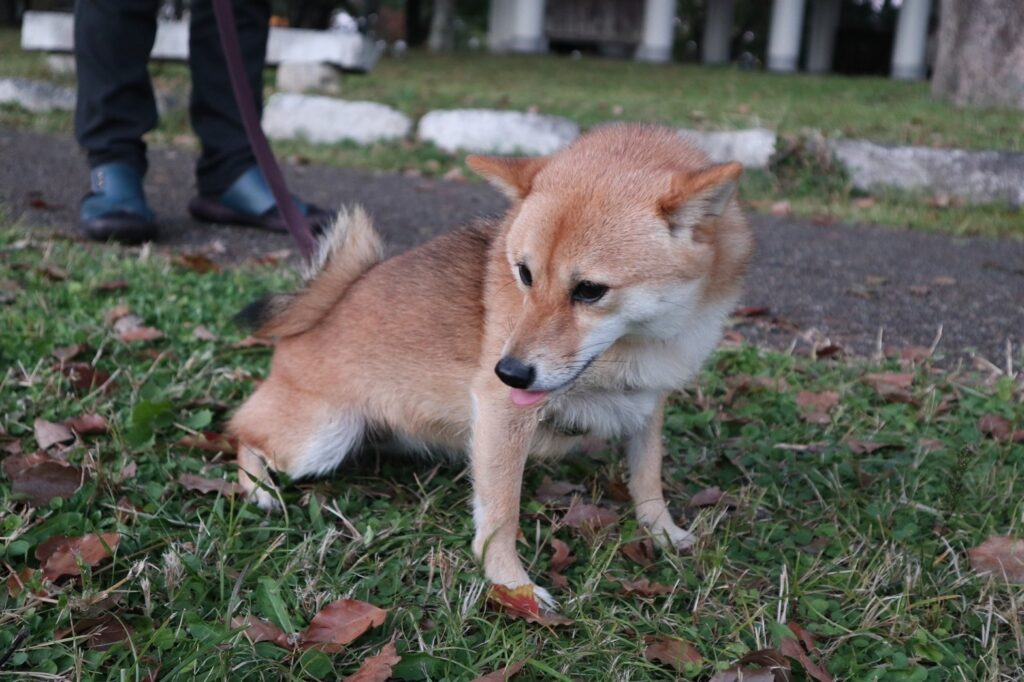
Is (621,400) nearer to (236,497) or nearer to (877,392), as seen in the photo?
(236,497)

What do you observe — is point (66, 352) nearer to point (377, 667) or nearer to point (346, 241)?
point (346, 241)

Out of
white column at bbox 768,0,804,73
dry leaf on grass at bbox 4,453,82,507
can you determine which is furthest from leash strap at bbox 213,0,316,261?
white column at bbox 768,0,804,73

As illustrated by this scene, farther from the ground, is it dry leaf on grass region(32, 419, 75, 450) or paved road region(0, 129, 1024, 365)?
paved road region(0, 129, 1024, 365)

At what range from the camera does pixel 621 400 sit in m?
2.36

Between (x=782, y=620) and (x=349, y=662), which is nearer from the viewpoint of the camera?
(x=349, y=662)

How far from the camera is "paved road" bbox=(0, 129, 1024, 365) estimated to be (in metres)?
4.10

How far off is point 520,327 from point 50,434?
54.7 inches

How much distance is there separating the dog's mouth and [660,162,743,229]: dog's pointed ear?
378 mm

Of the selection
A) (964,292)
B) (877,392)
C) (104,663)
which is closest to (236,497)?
(104,663)

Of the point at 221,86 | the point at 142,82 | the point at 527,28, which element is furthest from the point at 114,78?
the point at 527,28

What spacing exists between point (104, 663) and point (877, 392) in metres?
2.63

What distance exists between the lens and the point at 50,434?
102 inches

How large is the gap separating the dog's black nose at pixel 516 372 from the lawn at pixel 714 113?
14.9ft

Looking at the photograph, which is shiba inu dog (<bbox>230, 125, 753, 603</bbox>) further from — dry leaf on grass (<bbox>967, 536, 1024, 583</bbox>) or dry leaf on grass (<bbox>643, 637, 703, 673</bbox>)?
dry leaf on grass (<bbox>967, 536, 1024, 583</bbox>)
